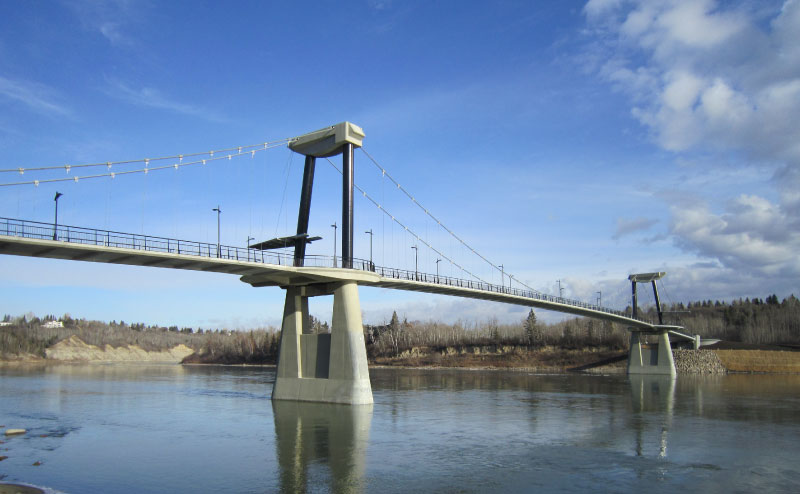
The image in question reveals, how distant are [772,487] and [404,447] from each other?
14.2 metres

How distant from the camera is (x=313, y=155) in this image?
48.7 meters

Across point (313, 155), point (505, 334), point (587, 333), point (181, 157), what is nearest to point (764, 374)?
point (587, 333)

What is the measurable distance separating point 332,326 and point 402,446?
16.6 m

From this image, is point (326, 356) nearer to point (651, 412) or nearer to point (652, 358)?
point (651, 412)

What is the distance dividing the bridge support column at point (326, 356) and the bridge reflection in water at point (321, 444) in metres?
1.06

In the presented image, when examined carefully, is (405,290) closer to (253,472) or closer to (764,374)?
(253,472)

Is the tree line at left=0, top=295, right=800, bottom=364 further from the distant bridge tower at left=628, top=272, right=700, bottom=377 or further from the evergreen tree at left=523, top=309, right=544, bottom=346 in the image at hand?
the distant bridge tower at left=628, top=272, right=700, bottom=377

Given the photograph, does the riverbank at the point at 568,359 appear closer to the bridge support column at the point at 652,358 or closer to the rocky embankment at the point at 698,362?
the rocky embankment at the point at 698,362

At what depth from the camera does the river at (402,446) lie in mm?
20891

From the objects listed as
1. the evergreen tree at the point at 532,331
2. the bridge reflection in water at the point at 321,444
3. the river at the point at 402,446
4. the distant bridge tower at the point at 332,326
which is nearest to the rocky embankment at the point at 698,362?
the evergreen tree at the point at 532,331

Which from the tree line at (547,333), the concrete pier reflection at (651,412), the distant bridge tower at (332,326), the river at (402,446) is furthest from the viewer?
the tree line at (547,333)

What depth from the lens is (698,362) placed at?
348ft

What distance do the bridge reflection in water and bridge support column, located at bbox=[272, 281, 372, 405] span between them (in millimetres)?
1062

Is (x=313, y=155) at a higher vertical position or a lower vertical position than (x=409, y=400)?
higher
